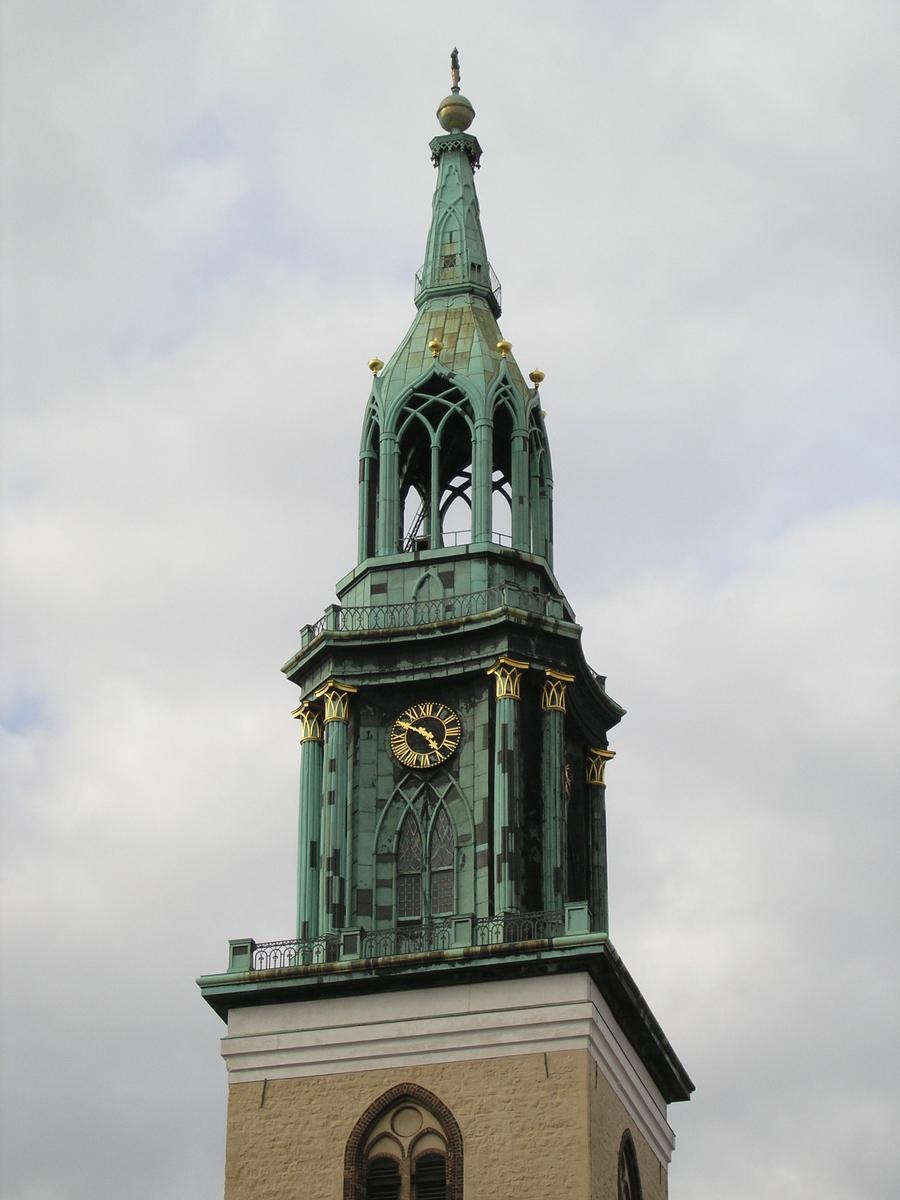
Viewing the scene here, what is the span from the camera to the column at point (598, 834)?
6681 cm

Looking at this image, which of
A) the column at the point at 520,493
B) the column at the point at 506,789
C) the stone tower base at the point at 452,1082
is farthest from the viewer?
the column at the point at 520,493

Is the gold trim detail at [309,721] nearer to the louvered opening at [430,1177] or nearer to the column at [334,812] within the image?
the column at [334,812]

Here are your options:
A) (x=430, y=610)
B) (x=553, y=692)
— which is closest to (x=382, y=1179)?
(x=553, y=692)

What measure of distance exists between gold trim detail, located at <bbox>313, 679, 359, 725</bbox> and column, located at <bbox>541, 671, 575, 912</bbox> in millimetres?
4260

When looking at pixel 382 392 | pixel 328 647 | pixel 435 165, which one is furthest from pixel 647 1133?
pixel 435 165

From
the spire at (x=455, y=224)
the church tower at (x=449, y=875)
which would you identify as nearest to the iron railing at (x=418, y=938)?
the church tower at (x=449, y=875)

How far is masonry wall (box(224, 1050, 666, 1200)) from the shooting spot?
195 ft

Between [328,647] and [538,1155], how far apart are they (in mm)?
12777

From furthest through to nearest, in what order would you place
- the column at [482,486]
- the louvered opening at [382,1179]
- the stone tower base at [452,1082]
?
the column at [482,486]
the louvered opening at [382,1179]
the stone tower base at [452,1082]

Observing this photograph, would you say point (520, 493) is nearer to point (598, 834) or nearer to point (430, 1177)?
point (598, 834)

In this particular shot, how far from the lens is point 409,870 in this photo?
6438 centimetres

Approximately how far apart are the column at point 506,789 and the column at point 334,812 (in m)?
3.32

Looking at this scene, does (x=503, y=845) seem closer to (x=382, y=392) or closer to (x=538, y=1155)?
(x=538, y=1155)

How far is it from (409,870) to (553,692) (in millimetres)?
5038
